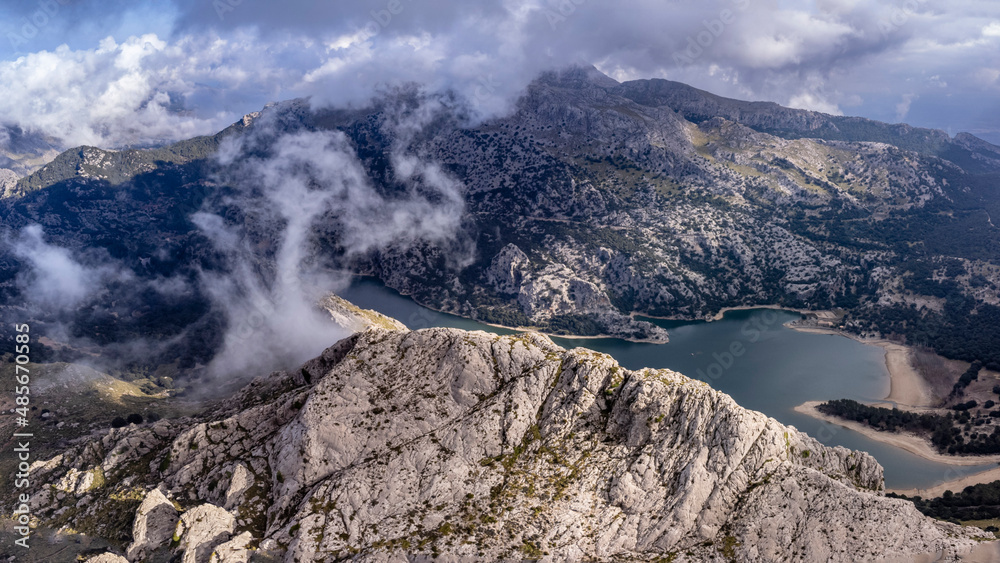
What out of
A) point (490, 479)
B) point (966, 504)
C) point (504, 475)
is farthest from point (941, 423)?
point (490, 479)

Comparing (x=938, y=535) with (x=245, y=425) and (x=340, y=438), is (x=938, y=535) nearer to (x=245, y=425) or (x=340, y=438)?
(x=340, y=438)

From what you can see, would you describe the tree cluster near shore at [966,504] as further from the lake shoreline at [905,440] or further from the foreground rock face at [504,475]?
the foreground rock face at [504,475]

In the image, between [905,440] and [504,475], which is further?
[905,440]

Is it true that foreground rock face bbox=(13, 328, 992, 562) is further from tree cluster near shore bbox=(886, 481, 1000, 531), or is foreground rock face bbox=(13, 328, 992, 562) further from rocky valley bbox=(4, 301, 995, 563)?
tree cluster near shore bbox=(886, 481, 1000, 531)

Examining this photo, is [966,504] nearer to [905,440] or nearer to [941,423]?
[905,440]

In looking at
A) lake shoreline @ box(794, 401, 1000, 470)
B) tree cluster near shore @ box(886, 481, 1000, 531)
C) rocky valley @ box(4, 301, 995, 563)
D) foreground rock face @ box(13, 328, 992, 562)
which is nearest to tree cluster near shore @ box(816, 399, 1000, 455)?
lake shoreline @ box(794, 401, 1000, 470)

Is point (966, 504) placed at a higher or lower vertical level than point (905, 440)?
higher

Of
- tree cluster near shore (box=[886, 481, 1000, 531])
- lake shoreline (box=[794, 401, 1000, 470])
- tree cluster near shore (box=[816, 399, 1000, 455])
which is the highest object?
tree cluster near shore (box=[886, 481, 1000, 531])

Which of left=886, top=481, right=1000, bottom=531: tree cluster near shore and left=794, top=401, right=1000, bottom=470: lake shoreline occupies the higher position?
left=886, top=481, right=1000, bottom=531: tree cluster near shore

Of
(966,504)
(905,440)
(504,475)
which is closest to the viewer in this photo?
(504,475)
